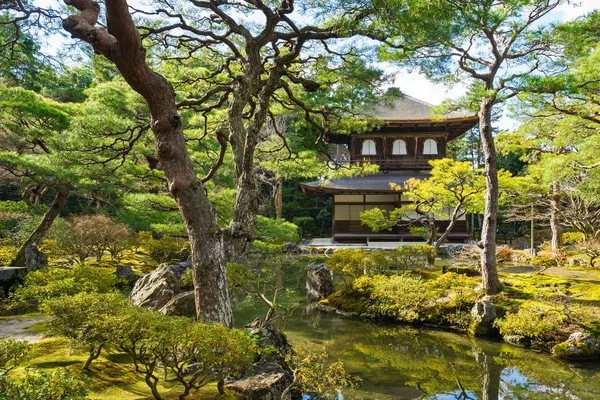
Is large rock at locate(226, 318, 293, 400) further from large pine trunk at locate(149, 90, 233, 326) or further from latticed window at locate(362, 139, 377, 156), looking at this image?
latticed window at locate(362, 139, 377, 156)

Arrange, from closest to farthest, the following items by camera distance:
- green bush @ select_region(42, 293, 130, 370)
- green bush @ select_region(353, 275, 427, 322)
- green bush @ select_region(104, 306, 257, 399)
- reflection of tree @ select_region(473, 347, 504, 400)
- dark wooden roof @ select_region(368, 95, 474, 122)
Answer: green bush @ select_region(104, 306, 257, 399), green bush @ select_region(42, 293, 130, 370), reflection of tree @ select_region(473, 347, 504, 400), green bush @ select_region(353, 275, 427, 322), dark wooden roof @ select_region(368, 95, 474, 122)

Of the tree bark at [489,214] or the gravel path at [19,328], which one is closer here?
the gravel path at [19,328]

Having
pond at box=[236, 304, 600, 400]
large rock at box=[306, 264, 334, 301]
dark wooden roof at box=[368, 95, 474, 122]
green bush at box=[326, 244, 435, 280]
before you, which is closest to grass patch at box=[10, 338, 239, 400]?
pond at box=[236, 304, 600, 400]

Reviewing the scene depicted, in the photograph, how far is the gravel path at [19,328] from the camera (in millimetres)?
5132

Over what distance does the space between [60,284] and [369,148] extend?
61.2 ft

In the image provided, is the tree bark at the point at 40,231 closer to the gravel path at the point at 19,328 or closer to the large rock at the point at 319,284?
the gravel path at the point at 19,328

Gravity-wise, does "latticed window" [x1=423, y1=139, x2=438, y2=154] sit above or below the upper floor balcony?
above

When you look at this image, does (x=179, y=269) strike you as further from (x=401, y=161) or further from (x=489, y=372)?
(x=401, y=161)

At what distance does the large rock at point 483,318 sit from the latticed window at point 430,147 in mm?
14907

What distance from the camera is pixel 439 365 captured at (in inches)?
234

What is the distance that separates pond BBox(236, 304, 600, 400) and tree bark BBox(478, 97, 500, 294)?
1.73m

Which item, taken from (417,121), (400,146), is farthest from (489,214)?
(400,146)

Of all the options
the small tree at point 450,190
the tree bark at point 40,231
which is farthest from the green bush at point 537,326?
the tree bark at point 40,231

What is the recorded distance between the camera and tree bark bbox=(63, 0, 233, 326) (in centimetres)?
350
